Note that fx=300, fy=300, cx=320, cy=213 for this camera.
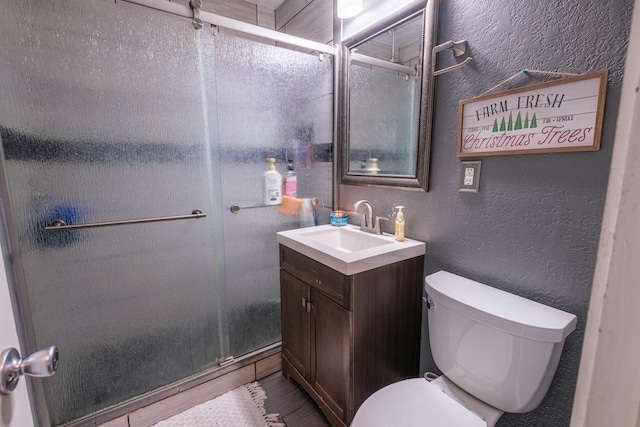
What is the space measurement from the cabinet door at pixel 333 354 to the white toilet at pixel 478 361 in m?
0.22

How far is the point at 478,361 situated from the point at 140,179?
1.51 meters

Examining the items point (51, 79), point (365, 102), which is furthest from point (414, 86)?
point (51, 79)

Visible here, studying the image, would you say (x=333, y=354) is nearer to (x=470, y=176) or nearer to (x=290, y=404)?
(x=290, y=404)

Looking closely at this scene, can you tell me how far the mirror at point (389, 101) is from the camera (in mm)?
1317

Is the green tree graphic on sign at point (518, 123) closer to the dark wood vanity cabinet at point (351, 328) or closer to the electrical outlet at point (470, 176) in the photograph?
the electrical outlet at point (470, 176)

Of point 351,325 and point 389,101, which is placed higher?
point 389,101

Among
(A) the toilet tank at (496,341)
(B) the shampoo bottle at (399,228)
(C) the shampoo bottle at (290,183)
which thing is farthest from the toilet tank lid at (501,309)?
(C) the shampoo bottle at (290,183)

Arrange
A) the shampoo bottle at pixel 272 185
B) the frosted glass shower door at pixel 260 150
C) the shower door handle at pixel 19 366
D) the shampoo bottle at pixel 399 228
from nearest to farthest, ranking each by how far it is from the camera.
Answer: the shower door handle at pixel 19 366
the shampoo bottle at pixel 399 228
the frosted glass shower door at pixel 260 150
the shampoo bottle at pixel 272 185

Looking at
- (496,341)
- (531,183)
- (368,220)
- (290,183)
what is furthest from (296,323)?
(531,183)

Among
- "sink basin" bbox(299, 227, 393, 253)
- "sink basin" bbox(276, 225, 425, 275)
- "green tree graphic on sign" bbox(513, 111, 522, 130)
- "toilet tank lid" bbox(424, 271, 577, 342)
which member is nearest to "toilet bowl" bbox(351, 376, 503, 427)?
"toilet tank lid" bbox(424, 271, 577, 342)

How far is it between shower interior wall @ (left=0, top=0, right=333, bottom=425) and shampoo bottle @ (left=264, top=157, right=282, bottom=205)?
0.16ft

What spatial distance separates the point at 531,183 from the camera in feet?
3.34

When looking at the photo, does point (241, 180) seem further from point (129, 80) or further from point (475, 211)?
point (475, 211)

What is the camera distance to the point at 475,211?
1.19 meters
